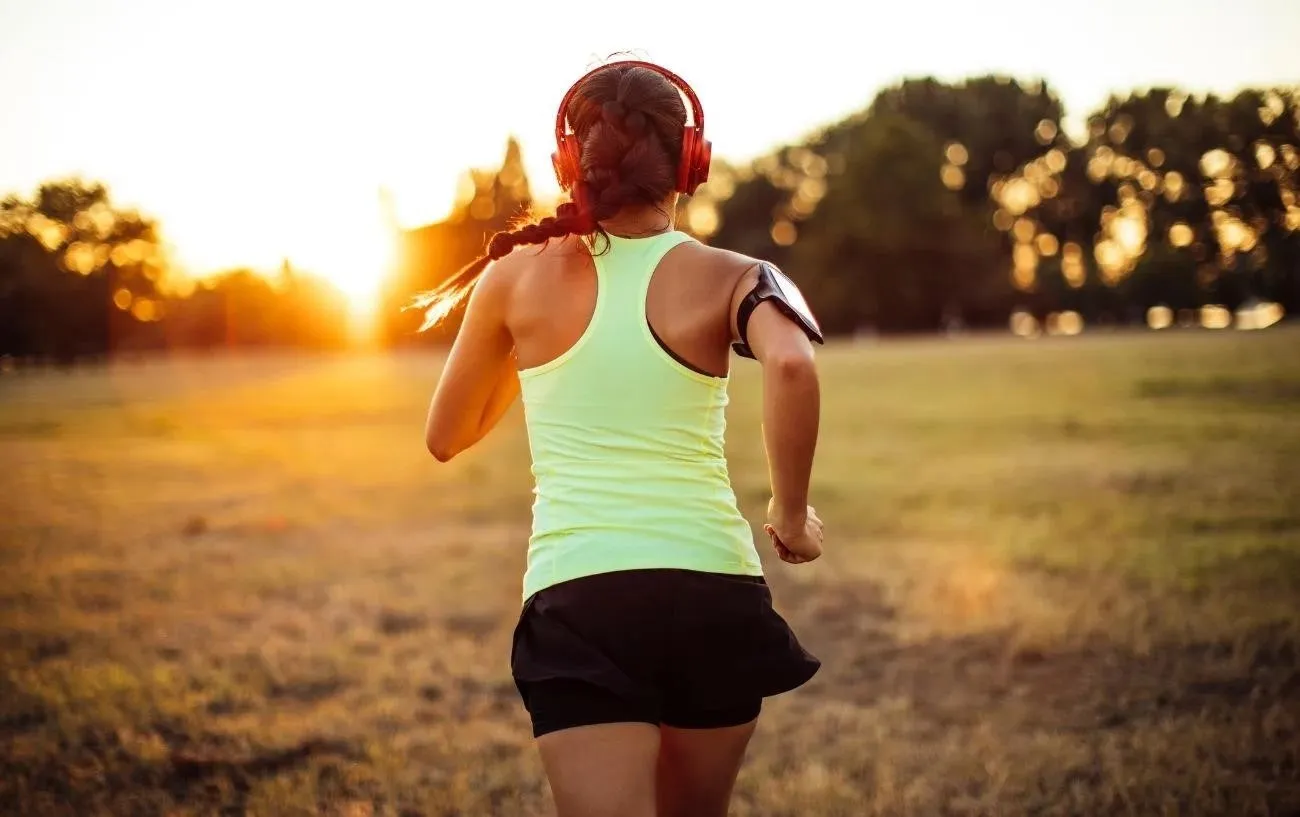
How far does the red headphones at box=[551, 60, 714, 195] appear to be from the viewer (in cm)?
218

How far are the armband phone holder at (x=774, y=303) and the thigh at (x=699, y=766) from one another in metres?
0.76

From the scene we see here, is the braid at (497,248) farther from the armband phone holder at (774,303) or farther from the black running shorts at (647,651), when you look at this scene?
the black running shorts at (647,651)

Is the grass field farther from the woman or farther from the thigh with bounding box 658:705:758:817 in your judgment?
the woman

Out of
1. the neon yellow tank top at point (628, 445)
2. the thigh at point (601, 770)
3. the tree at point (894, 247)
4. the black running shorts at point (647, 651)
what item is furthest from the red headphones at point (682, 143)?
the tree at point (894, 247)

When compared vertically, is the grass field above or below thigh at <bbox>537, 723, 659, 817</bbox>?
below

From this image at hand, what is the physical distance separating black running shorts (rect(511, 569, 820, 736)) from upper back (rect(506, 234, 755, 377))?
43 cm

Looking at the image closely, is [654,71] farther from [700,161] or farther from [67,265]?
[67,265]

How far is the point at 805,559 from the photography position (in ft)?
7.41

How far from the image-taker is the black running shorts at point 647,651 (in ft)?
6.73

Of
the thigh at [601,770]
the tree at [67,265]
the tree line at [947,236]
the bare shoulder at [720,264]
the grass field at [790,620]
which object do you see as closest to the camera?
the thigh at [601,770]

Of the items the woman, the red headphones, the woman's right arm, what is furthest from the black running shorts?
the red headphones

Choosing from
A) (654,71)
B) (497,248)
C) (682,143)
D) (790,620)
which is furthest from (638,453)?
(790,620)

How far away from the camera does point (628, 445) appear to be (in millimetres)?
2100

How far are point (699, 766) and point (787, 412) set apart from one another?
2.45 ft
